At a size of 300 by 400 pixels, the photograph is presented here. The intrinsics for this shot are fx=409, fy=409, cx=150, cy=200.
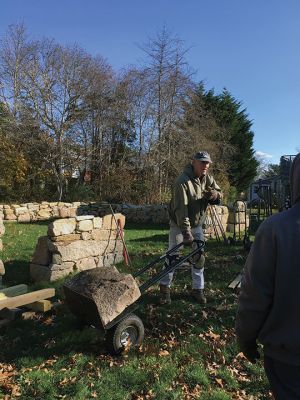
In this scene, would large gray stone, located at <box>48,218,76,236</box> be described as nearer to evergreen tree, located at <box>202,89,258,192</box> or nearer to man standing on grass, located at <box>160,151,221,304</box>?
man standing on grass, located at <box>160,151,221,304</box>

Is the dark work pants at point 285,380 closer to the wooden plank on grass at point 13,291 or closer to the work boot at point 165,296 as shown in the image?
the work boot at point 165,296

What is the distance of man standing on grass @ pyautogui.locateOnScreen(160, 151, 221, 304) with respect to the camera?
18.5 feet

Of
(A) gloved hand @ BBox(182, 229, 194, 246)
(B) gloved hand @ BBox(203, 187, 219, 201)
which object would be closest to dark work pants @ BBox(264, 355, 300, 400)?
(A) gloved hand @ BBox(182, 229, 194, 246)

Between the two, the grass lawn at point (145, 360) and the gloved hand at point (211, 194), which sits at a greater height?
the gloved hand at point (211, 194)

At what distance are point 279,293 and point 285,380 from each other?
0.44m

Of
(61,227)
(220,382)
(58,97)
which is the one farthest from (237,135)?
(220,382)

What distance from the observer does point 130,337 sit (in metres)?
4.47

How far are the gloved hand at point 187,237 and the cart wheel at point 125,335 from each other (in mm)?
1371

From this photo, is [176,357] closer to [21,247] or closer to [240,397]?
[240,397]

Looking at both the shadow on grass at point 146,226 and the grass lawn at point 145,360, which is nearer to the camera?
the grass lawn at point 145,360

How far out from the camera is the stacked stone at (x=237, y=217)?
13375 mm

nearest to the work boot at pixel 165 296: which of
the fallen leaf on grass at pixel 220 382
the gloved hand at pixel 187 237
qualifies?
the gloved hand at pixel 187 237

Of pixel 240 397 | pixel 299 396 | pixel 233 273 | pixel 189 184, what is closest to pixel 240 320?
pixel 299 396

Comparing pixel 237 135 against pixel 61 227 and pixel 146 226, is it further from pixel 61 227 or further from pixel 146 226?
pixel 61 227
